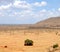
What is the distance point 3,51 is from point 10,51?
1.19 metres

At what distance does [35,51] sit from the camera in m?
33.6

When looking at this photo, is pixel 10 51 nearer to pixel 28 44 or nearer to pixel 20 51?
pixel 20 51

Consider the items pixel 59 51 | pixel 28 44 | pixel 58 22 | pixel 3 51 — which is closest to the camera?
pixel 59 51

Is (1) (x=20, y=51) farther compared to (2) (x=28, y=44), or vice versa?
(2) (x=28, y=44)

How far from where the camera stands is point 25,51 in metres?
33.9

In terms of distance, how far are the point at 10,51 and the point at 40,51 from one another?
174 inches

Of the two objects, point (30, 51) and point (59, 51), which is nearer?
point (59, 51)

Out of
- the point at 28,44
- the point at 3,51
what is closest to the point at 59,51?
the point at 3,51

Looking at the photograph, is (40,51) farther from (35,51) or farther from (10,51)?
(10,51)

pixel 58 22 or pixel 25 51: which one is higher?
pixel 58 22

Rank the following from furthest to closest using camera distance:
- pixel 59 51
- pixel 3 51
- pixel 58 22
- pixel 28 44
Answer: pixel 58 22 < pixel 28 44 < pixel 3 51 < pixel 59 51

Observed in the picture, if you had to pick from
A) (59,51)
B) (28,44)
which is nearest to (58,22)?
(28,44)

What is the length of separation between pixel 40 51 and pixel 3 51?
5408 millimetres

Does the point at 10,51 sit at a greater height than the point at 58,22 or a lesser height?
lesser
